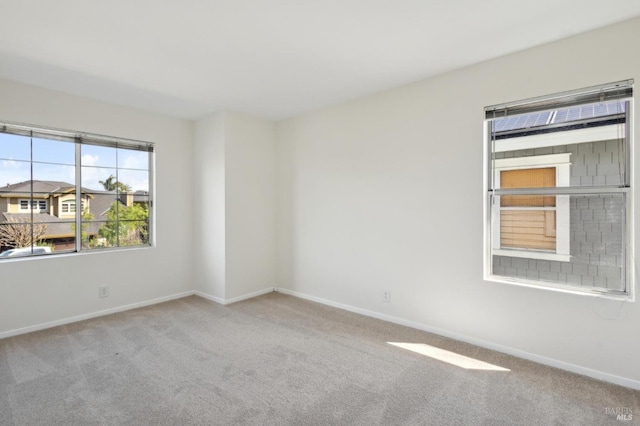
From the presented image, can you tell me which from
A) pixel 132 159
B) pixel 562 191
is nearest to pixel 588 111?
pixel 562 191

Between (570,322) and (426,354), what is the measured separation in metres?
1.11

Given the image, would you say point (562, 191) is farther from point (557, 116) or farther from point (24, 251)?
point (24, 251)

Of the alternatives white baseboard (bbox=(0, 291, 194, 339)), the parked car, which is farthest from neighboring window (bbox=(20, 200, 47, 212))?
white baseboard (bbox=(0, 291, 194, 339))

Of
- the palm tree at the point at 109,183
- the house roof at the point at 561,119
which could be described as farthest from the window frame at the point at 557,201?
the palm tree at the point at 109,183

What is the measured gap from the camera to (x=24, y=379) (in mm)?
2301

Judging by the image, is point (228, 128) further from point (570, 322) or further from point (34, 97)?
point (570, 322)

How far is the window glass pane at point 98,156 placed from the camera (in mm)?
3635

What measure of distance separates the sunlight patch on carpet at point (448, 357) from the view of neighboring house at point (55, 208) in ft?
11.9

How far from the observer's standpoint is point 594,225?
242cm

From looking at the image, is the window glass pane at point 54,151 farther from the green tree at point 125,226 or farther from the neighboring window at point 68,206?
the green tree at point 125,226

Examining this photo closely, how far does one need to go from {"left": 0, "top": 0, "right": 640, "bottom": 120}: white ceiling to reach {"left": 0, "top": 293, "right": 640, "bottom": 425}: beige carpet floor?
8.21 ft

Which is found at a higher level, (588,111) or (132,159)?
(588,111)

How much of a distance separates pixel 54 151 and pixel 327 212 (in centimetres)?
311

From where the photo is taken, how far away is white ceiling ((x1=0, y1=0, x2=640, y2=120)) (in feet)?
6.66
